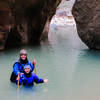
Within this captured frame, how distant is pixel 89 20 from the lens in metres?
11.5

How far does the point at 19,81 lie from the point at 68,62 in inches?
145

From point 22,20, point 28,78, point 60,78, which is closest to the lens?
point 28,78

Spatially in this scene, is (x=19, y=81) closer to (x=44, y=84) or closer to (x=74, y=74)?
(x=44, y=84)

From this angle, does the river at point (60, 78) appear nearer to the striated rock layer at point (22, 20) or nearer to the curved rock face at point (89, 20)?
the curved rock face at point (89, 20)

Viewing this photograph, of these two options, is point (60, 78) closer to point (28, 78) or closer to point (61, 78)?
point (61, 78)

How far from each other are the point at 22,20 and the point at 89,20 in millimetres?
4407

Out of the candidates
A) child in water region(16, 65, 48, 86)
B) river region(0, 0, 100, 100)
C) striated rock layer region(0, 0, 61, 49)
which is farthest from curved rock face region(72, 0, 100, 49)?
child in water region(16, 65, 48, 86)

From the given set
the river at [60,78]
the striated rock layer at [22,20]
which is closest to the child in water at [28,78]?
the river at [60,78]

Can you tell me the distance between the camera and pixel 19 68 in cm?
643

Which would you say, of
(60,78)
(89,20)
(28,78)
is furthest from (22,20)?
(28,78)

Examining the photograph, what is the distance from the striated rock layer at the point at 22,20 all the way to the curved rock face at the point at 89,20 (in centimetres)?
268

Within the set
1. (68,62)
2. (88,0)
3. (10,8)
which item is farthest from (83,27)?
(10,8)

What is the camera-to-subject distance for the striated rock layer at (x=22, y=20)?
11.8 meters

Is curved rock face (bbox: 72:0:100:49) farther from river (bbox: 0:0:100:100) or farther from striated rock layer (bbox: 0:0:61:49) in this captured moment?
striated rock layer (bbox: 0:0:61:49)
